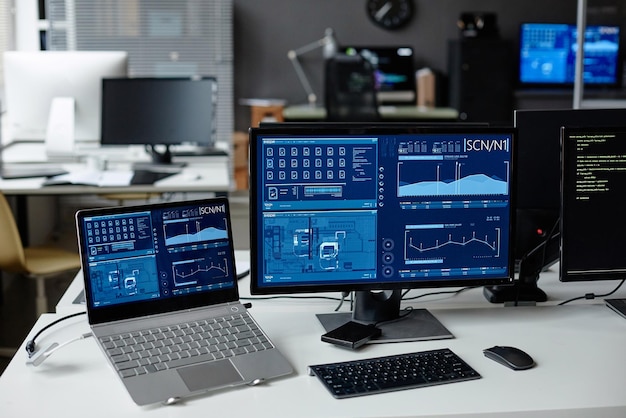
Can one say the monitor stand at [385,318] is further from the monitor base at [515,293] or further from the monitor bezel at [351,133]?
the monitor base at [515,293]

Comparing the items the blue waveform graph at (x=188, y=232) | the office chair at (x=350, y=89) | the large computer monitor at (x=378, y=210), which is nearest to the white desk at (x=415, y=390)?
the large computer monitor at (x=378, y=210)

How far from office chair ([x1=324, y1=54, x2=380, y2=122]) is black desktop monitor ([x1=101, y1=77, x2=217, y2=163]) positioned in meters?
1.91

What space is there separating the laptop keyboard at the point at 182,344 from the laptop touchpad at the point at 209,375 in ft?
0.09

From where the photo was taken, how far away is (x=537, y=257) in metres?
2.29

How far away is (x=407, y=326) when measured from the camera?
203cm

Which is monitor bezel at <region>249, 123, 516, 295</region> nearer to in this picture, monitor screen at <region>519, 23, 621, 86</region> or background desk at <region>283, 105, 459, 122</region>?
background desk at <region>283, 105, 459, 122</region>

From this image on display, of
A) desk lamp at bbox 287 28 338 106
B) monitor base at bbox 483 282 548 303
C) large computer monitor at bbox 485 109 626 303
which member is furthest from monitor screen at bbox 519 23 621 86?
monitor base at bbox 483 282 548 303

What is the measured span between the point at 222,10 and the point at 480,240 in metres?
5.62

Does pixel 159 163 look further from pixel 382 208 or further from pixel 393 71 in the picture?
pixel 393 71

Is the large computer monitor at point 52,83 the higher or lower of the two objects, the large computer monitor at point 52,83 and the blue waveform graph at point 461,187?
the higher

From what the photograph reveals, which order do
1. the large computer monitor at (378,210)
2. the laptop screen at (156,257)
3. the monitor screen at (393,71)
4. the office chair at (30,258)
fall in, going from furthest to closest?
the monitor screen at (393,71), the office chair at (30,258), the large computer monitor at (378,210), the laptop screen at (156,257)

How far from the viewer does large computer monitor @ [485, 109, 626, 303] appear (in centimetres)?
226

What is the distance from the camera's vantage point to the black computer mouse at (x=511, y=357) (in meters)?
1.80

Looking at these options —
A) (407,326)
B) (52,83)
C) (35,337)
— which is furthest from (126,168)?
(407,326)
